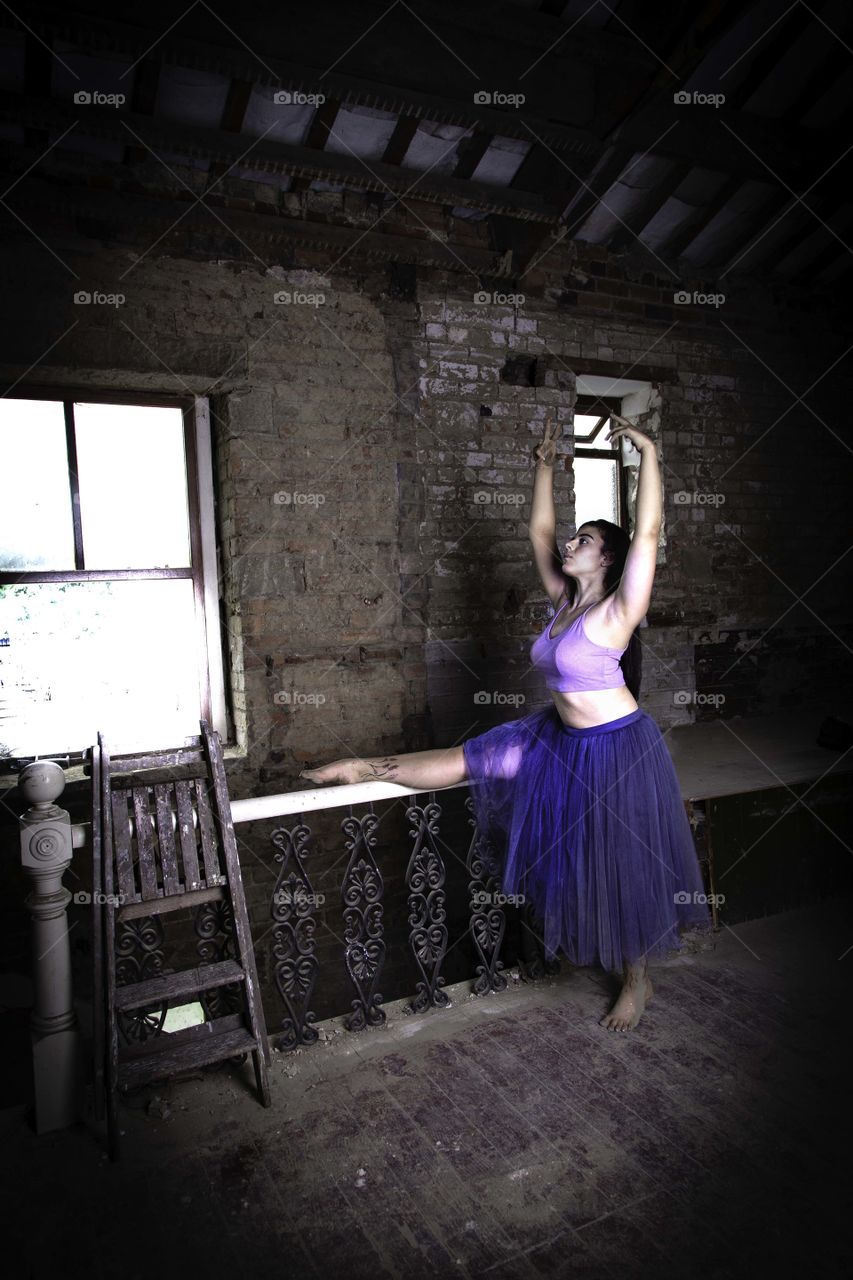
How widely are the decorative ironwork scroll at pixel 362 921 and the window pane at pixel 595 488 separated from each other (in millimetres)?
3023

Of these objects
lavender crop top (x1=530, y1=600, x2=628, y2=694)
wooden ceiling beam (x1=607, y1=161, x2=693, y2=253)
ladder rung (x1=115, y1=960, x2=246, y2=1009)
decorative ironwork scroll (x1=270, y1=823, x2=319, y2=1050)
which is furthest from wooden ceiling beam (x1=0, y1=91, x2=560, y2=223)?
ladder rung (x1=115, y1=960, x2=246, y2=1009)

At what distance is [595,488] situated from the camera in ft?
15.9

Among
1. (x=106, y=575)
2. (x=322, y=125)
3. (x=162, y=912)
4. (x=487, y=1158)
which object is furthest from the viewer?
(x=106, y=575)

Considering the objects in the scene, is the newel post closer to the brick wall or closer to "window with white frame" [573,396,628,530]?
the brick wall

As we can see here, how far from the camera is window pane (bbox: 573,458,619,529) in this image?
480cm

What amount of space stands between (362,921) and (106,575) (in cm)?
203

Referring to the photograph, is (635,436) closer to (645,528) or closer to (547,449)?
(645,528)

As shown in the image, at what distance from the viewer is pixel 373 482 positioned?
12.3ft

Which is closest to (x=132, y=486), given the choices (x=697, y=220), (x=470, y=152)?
(x=470, y=152)

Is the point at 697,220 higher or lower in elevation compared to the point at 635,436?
higher

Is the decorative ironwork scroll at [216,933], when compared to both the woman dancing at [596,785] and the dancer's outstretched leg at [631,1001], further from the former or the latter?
the dancer's outstretched leg at [631,1001]

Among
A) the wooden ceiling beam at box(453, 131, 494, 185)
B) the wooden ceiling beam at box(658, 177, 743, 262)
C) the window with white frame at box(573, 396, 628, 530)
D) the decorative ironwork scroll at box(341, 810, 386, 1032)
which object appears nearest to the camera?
the decorative ironwork scroll at box(341, 810, 386, 1032)

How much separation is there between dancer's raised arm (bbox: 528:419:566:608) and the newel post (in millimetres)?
1776

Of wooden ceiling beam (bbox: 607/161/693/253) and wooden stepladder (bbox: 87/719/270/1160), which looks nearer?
wooden stepladder (bbox: 87/719/270/1160)
